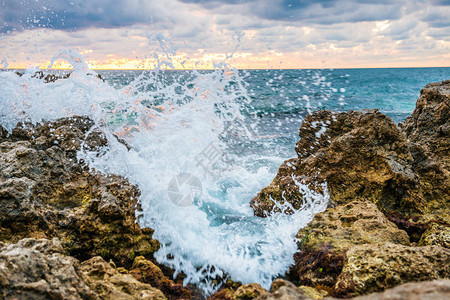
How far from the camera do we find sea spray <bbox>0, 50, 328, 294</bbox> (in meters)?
3.59

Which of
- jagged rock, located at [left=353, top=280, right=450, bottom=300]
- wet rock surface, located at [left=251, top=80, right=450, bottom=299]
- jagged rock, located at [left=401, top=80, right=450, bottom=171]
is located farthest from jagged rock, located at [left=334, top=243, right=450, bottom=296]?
jagged rock, located at [left=401, top=80, right=450, bottom=171]

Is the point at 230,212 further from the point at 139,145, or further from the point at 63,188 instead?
the point at 63,188

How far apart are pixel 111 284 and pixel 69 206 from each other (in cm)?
191

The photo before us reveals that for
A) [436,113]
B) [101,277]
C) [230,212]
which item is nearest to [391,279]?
[101,277]

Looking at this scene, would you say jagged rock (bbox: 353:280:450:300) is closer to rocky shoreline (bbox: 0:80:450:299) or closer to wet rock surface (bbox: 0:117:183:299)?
rocky shoreline (bbox: 0:80:450:299)

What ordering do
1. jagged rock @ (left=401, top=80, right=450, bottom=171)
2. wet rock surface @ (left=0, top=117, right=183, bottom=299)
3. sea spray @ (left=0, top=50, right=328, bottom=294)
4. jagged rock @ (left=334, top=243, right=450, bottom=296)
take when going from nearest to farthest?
wet rock surface @ (left=0, top=117, right=183, bottom=299), jagged rock @ (left=334, top=243, right=450, bottom=296), sea spray @ (left=0, top=50, right=328, bottom=294), jagged rock @ (left=401, top=80, right=450, bottom=171)

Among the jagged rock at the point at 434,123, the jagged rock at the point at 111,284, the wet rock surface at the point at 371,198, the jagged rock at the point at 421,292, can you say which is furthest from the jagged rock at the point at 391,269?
the jagged rock at the point at 434,123

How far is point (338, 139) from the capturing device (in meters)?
4.45

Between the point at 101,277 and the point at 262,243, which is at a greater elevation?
the point at 101,277

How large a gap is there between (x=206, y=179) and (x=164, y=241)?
2635mm

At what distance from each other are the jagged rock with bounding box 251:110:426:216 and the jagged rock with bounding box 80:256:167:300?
284cm

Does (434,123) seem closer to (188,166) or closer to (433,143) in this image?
(433,143)

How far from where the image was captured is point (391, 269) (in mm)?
2266

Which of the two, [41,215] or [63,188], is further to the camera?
[63,188]
